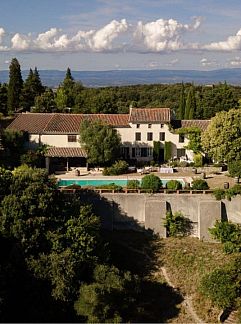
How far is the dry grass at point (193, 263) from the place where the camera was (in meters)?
23.3

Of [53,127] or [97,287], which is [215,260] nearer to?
[97,287]

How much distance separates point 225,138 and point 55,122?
13.7 m

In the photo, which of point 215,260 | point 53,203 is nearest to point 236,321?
point 215,260

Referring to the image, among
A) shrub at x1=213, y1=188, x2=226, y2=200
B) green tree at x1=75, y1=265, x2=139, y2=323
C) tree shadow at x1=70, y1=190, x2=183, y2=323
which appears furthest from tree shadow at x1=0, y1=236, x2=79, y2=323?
shrub at x1=213, y1=188, x2=226, y2=200

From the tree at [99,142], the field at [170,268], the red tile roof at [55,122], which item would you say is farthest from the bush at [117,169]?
the field at [170,268]

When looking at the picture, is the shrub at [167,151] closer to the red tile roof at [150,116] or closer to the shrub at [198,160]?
the red tile roof at [150,116]

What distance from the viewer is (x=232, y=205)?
28344 mm

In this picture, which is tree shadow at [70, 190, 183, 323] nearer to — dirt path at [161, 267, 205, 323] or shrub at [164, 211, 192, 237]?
dirt path at [161, 267, 205, 323]

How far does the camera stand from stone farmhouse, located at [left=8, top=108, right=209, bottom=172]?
38.3m

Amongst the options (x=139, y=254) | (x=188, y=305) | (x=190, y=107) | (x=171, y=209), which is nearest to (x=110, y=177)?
(x=171, y=209)

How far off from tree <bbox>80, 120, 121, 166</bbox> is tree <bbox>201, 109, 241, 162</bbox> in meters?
6.85

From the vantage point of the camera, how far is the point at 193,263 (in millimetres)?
25781

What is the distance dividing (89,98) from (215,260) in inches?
1038

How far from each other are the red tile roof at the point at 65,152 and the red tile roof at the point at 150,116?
494 centimetres
